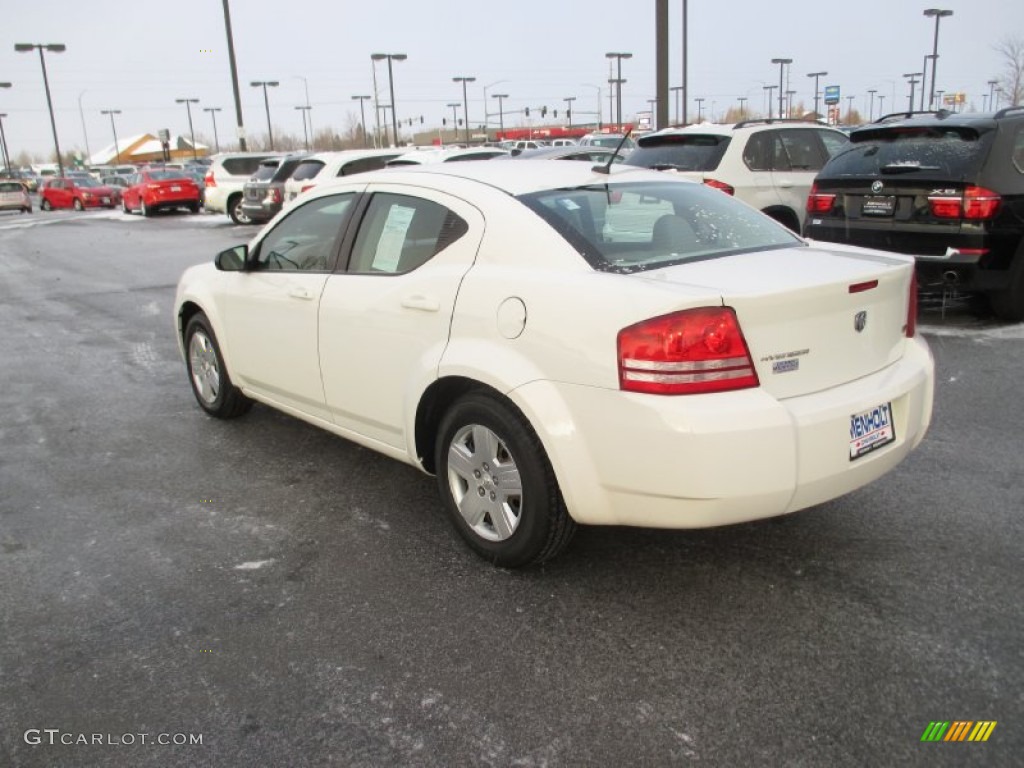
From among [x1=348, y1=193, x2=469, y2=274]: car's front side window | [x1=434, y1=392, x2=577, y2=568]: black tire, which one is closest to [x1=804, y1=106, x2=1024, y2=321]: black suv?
[x1=348, y1=193, x2=469, y2=274]: car's front side window

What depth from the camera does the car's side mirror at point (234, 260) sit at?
491cm

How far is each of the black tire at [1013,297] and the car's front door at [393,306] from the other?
5505 mm

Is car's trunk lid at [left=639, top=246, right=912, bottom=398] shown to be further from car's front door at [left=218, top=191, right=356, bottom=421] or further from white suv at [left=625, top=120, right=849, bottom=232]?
white suv at [left=625, top=120, right=849, bottom=232]

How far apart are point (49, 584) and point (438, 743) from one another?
76.4 inches

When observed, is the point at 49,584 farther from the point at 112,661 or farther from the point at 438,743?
the point at 438,743

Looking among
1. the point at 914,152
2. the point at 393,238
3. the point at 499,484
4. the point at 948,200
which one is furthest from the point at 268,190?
the point at 499,484

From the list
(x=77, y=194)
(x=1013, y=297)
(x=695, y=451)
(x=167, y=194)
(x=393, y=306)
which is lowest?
(x=1013, y=297)

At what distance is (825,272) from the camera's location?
127 inches

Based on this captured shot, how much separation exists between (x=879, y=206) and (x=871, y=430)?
4.97 meters

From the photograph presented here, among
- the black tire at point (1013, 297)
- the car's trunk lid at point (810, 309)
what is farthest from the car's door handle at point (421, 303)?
the black tire at point (1013, 297)

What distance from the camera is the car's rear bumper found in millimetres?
2781

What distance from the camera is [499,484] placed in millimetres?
3338

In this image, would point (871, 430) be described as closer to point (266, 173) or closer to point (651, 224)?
point (651, 224)

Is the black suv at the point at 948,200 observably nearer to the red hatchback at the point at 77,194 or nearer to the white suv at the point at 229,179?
the white suv at the point at 229,179
